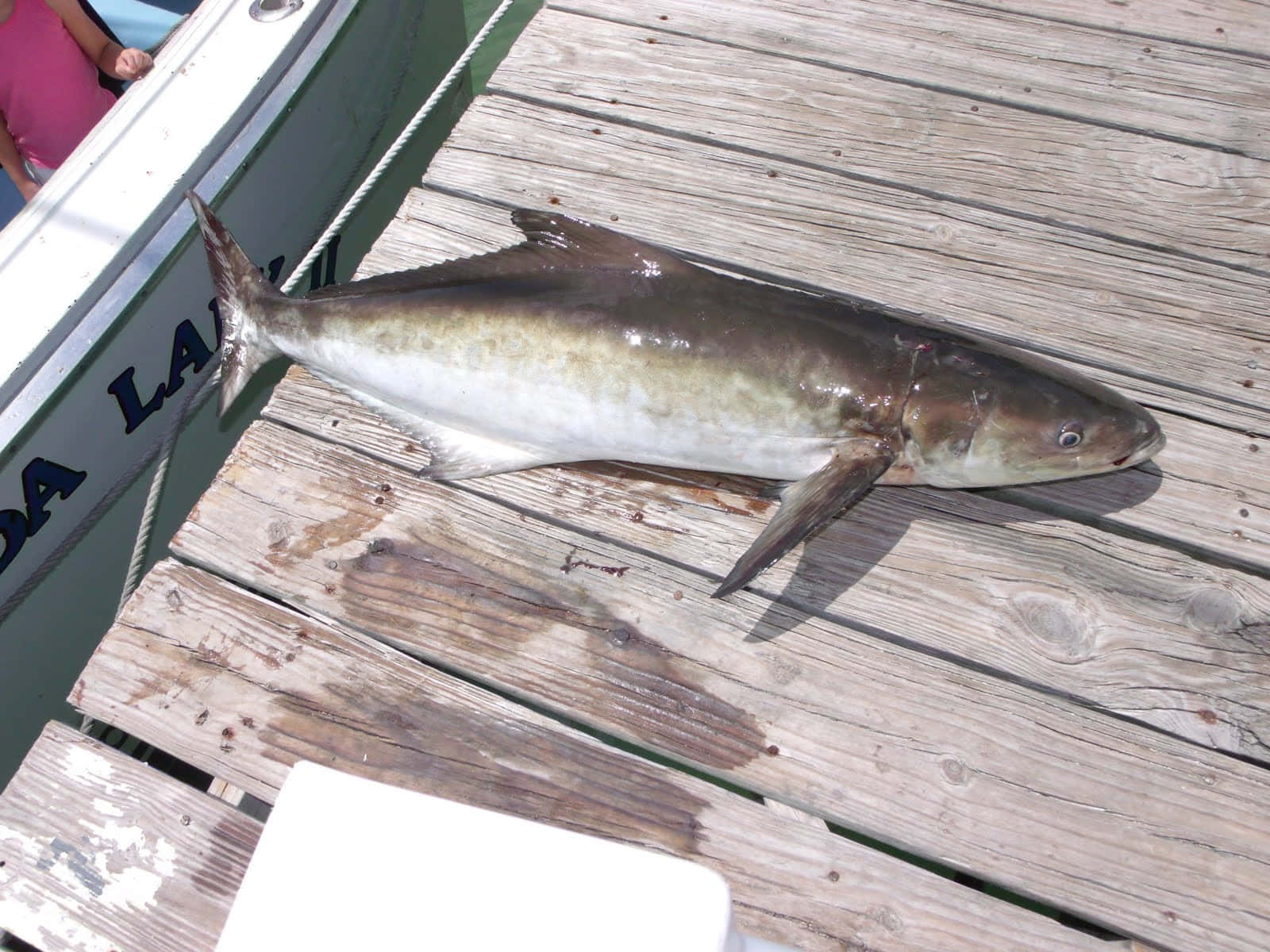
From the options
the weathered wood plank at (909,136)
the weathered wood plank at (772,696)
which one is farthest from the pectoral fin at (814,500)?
the weathered wood plank at (909,136)

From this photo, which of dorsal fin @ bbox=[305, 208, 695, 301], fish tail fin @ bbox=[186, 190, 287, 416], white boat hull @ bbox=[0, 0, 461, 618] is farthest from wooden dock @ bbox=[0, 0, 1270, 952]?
white boat hull @ bbox=[0, 0, 461, 618]

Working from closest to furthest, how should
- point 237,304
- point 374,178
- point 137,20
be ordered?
point 237,304
point 374,178
point 137,20

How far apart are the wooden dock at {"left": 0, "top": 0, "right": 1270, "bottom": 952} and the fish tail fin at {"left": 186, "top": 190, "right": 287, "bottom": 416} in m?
0.12

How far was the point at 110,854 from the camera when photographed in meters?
1.90

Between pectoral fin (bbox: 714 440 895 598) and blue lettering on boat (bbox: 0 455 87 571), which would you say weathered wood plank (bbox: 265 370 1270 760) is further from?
blue lettering on boat (bbox: 0 455 87 571)

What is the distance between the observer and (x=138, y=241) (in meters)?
2.71

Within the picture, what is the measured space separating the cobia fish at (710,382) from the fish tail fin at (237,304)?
10 cm

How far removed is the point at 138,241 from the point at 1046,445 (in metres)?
2.51

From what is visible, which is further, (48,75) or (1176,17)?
(48,75)

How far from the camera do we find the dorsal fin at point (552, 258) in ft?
7.41

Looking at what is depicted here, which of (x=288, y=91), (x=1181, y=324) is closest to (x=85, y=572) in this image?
(x=288, y=91)

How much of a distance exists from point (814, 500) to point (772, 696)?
1.42 feet

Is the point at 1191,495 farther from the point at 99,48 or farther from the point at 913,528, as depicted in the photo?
the point at 99,48

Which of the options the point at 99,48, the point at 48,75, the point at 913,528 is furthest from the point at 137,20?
the point at 913,528
